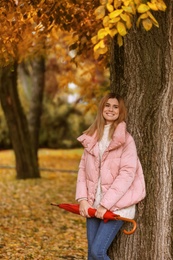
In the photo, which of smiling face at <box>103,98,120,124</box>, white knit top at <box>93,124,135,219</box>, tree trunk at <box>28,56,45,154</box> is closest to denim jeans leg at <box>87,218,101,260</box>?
white knit top at <box>93,124,135,219</box>

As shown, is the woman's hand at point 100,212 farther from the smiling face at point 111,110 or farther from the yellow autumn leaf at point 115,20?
the yellow autumn leaf at point 115,20

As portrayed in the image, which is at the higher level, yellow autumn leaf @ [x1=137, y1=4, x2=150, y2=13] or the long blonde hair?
yellow autumn leaf @ [x1=137, y1=4, x2=150, y2=13]

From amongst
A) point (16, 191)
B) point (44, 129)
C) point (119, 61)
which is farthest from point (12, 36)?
point (44, 129)

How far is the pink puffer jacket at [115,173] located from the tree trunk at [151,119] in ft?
0.78

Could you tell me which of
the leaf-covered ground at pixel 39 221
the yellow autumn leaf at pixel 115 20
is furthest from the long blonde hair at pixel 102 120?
the leaf-covered ground at pixel 39 221

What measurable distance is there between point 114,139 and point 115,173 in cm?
27

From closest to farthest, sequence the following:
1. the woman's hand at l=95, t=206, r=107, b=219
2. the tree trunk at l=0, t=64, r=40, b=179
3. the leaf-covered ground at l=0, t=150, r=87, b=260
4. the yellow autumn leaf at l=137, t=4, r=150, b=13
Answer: the yellow autumn leaf at l=137, t=4, r=150, b=13 → the woman's hand at l=95, t=206, r=107, b=219 → the leaf-covered ground at l=0, t=150, r=87, b=260 → the tree trunk at l=0, t=64, r=40, b=179

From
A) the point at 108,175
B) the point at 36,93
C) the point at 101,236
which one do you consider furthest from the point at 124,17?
the point at 36,93

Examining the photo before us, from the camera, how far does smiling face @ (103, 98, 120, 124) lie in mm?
4711

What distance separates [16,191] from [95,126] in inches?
302

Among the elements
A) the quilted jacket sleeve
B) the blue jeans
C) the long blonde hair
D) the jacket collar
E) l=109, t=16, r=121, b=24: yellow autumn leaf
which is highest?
l=109, t=16, r=121, b=24: yellow autumn leaf

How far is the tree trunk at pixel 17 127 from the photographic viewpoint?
1266cm

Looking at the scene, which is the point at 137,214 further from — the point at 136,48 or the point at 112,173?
the point at 136,48

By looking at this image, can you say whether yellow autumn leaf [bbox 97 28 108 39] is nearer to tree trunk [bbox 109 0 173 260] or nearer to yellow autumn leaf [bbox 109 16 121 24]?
yellow autumn leaf [bbox 109 16 121 24]
